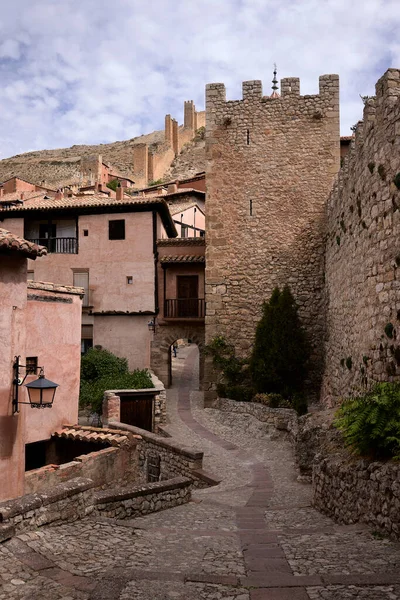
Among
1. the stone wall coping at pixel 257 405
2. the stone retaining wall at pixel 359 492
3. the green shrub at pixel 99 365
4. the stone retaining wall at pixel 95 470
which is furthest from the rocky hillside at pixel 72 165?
the stone retaining wall at pixel 359 492

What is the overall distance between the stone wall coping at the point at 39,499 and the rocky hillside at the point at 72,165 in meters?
65.3

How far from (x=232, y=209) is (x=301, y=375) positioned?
6.27 m

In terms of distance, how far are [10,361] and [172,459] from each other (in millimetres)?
5589

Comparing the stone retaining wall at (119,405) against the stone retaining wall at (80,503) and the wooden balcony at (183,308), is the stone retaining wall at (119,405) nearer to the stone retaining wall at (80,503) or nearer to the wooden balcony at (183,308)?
the wooden balcony at (183,308)

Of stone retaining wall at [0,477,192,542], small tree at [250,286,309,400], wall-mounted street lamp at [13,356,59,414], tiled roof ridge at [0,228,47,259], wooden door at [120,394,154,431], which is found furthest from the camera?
wooden door at [120,394,154,431]

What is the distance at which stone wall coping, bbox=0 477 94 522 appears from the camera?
19.0ft

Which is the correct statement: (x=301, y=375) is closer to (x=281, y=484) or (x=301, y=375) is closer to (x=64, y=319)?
(x=281, y=484)

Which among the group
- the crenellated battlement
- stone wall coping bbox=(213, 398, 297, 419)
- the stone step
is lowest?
stone wall coping bbox=(213, 398, 297, 419)

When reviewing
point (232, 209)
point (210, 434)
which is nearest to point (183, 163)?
point (232, 209)

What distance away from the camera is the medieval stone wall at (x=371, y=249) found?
8516mm

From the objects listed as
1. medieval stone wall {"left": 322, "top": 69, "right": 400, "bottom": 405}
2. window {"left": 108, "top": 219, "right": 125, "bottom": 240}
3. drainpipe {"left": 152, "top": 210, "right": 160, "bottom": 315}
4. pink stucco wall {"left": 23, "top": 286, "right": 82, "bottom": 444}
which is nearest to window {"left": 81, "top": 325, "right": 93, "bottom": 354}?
drainpipe {"left": 152, "top": 210, "right": 160, "bottom": 315}

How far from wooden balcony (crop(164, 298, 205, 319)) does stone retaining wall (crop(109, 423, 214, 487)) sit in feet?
26.0

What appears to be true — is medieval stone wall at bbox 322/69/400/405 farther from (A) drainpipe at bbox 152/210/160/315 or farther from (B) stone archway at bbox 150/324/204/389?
(A) drainpipe at bbox 152/210/160/315

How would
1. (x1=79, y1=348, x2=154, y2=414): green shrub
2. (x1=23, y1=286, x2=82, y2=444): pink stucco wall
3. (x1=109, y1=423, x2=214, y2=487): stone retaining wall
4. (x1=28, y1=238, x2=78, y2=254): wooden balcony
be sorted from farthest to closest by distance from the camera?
1. (x1=28, y1=238, x2=78, y2=254): wooden balcony
2. (x1=79, y1=348, x2=154, y2=414): green shrub
3. (x1=23, y1=286, x2=82, y2=444): pink stucco wall
4. (x1=109, y1=423, x2=214, y2=487): stone retaining wall
